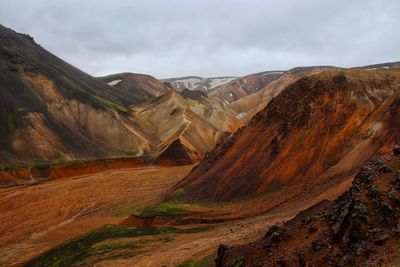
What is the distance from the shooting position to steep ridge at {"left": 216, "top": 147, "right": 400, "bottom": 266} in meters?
9.34

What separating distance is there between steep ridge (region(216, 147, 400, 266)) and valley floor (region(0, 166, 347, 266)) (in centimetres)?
326

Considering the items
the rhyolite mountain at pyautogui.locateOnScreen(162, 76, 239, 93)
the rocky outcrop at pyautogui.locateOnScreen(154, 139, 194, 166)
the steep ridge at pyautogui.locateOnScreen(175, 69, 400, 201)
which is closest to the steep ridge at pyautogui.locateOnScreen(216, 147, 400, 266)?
the steep ridge at pyautogui.locateOnScreen(175, 69, 400, 201)

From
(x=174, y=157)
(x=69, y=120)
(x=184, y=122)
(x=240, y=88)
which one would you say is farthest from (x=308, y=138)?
(x=240, y=88)

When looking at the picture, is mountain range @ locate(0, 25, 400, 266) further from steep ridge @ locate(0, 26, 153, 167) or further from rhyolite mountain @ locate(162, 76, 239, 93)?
rhyolite mountain @ locate(162, 76, 239, 93)

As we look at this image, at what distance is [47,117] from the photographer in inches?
2347

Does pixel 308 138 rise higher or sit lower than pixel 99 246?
higher

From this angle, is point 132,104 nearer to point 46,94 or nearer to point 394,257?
point 46,94

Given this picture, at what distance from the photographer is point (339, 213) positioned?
438 inches

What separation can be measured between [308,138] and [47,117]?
39749 millimetres

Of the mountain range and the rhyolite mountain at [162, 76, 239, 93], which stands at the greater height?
the rhyolite mountain at [162, 76, 239, 93]

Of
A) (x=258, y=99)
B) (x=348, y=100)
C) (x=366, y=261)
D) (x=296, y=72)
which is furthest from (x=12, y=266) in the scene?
(x=296, y=72)

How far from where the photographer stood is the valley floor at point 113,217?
1802cm

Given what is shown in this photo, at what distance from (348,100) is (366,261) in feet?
67.4

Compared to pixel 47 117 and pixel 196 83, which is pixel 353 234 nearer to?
pixel 47 117
